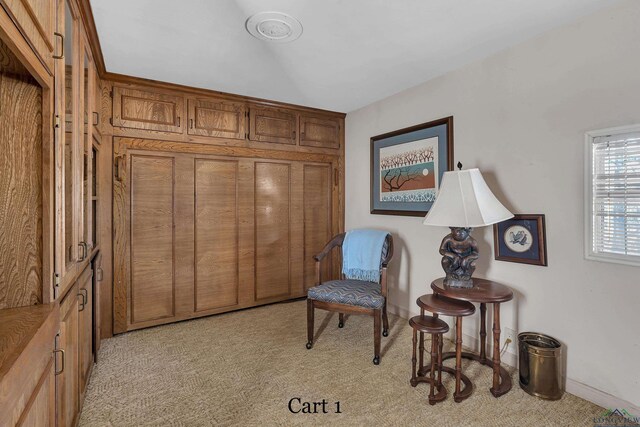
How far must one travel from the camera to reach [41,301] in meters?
1.23

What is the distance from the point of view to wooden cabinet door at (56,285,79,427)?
137cm

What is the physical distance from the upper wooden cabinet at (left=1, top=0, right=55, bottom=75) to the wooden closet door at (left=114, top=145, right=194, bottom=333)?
180 cm

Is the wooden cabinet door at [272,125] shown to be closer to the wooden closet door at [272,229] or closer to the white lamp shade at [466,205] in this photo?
the wooden closet door at [272,229]

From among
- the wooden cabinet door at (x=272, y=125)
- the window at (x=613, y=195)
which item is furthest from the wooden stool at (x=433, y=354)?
the wooden cabinet door at (x=272, y=125)

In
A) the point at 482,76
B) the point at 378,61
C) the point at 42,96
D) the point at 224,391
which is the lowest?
the point at 224,391

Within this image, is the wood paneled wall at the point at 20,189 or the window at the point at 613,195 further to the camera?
the window at the point at 613,195

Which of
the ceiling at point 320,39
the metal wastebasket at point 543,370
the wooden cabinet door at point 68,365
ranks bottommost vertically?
the metal wastebasket at point 543,370

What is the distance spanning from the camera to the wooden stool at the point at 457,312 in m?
2.02

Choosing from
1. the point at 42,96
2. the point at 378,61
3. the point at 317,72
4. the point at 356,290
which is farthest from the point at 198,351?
the point at 378,61

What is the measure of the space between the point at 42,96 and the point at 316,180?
9.63 ft

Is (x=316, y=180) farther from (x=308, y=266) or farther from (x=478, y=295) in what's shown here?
(x=478, y=295)

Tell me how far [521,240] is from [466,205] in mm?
540

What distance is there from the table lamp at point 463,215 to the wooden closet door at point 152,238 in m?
2.30

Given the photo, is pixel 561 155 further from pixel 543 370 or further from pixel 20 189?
pixel 20 189
